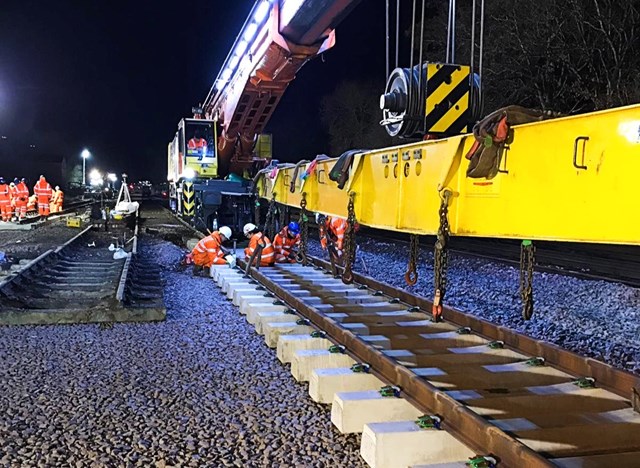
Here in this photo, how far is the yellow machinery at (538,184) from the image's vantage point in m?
2.38

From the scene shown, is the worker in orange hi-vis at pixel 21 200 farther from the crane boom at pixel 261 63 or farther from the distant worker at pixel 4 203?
the crane boom at pixel 261 63

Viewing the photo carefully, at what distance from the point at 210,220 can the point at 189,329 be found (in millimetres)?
9245

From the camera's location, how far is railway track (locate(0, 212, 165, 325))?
6.21m

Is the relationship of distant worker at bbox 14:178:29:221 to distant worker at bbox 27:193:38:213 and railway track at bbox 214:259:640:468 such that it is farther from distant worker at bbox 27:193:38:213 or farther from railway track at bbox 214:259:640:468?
railway track at bbox 214:259:640:468

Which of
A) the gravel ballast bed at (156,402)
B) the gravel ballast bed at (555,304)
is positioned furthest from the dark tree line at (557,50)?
the gravel ballast bed at (156,402)

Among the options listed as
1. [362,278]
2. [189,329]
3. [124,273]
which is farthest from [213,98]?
[189,329]

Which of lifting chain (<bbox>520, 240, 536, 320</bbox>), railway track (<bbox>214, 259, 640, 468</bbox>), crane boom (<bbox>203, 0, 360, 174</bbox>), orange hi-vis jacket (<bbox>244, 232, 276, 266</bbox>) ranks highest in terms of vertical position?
crane boom (<bbox>203, 0, 360, 174</bbox>)

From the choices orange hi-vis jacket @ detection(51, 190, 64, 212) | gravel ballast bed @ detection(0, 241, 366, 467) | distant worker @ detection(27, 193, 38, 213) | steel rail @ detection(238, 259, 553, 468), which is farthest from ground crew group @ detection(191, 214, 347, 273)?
orange hi-vis jacket @ detection(51, 190, 64, 212)

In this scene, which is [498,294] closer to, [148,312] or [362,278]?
[362,278]

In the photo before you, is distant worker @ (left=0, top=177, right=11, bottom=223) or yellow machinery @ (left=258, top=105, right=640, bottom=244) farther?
distant worker @ (left=0, top=177, right=11, bottom=223)

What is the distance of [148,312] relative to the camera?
629 cm

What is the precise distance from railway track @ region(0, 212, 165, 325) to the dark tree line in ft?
44.7

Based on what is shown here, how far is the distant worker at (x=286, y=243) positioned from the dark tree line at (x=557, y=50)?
11429mm

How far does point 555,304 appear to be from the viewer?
722cm
